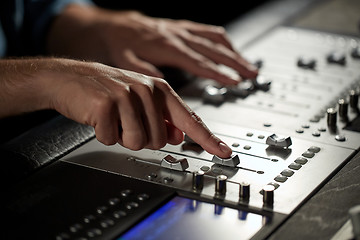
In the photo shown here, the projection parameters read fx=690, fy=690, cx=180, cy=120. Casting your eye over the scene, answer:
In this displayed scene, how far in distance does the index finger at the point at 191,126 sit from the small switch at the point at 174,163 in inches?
1.9

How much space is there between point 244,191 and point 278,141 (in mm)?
211

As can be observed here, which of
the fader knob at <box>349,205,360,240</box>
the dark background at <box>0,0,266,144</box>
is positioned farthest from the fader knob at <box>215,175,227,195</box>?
the dark background at <box>0,0,266,144</box>

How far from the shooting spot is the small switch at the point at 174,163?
1145mm

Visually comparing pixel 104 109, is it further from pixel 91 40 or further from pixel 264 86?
pixel 91 40

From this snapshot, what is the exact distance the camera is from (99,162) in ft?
3.92

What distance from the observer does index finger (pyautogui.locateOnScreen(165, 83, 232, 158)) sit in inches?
45.8

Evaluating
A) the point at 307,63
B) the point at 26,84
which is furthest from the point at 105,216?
the point at 307,63

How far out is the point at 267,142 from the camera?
4.08ft

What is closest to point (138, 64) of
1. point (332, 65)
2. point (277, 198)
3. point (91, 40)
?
point (91, 40)

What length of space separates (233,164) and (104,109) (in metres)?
0.23

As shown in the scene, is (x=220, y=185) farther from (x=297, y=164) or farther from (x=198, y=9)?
(x=198, y=9)

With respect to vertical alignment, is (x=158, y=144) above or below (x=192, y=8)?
above

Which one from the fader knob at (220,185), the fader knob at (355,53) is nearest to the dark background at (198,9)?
the fader knob at (355,53)

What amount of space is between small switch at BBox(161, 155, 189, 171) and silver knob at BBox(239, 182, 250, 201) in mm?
128
